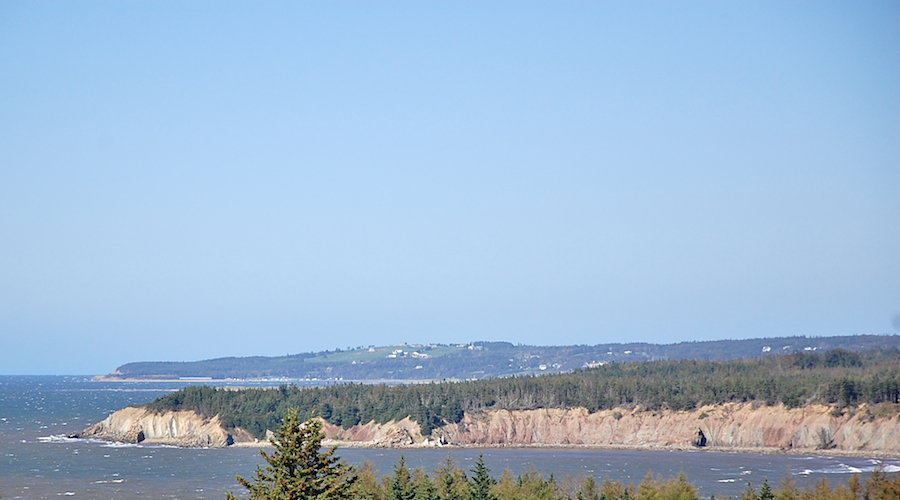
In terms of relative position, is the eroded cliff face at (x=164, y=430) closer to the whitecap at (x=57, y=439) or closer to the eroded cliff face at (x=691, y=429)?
Result: the whitecap at (x=57, y=439)

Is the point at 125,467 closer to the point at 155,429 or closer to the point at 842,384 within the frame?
the point at 155,429

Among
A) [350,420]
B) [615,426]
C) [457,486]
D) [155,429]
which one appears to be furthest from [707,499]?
[155,429]

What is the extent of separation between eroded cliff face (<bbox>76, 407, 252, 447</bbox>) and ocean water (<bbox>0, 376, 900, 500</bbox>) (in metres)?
5.36

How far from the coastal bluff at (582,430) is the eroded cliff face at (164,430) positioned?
0.13 meters

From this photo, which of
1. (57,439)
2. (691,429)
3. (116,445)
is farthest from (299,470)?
(57,439)

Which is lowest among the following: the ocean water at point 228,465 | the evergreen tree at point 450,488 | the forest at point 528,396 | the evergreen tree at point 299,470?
the ocean water at point 228,465

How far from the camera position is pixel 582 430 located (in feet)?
454

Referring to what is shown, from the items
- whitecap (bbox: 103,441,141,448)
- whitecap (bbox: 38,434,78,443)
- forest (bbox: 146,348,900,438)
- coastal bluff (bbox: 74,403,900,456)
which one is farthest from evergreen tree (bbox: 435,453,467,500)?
whitecap (bbox: 38,434,78,443)

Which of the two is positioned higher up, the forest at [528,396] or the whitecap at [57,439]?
the forest at [528,396]

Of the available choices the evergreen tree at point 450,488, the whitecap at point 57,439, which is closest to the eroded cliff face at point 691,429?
the whitecap at point 57,439

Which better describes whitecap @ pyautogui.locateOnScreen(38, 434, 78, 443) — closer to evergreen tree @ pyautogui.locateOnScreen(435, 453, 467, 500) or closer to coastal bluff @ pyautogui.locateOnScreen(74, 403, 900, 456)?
coastal bluff @ pyautogui.locateOnScreen(74, 403, 900, 456)

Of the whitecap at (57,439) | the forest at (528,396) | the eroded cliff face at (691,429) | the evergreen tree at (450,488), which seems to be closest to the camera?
the evergreen tree at (450,488)

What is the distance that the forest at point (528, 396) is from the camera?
131 metres

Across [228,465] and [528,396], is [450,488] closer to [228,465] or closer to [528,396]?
[228,465]
